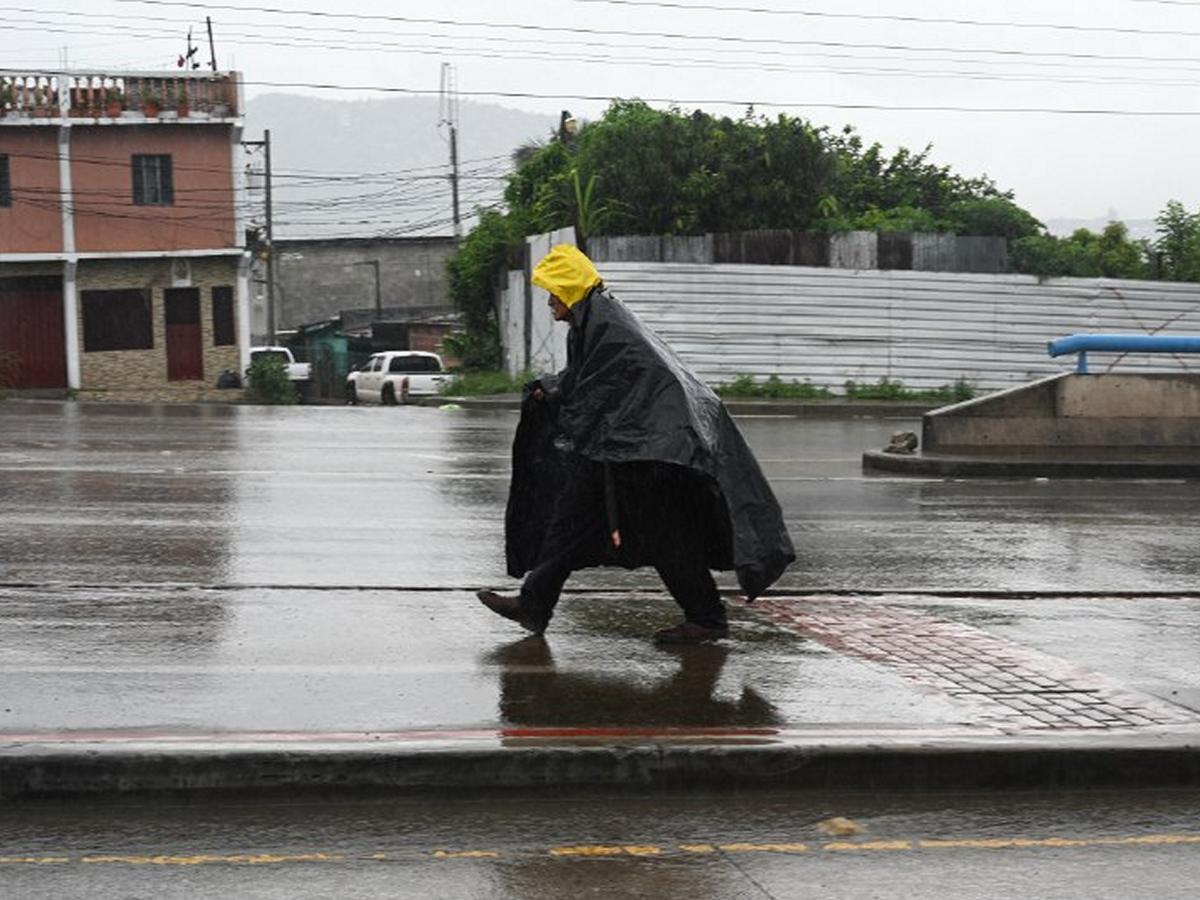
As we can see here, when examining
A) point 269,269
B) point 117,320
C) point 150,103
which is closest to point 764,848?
point 150,103

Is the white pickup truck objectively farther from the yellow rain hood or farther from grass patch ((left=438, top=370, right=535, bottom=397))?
the yellow rain hood

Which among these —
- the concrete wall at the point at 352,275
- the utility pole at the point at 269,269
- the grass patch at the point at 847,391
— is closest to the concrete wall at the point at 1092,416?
the grass patch at the point at 847,391

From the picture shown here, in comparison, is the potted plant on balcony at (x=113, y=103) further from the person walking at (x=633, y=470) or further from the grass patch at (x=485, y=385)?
the person walking at (x=633, y=470)

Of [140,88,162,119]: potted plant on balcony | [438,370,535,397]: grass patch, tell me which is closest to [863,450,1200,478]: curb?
[438,370,535,397]: grass patch

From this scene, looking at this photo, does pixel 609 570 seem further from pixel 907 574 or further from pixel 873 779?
pixel 873 779

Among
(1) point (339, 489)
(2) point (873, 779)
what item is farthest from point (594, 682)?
(1) point (339, 489)

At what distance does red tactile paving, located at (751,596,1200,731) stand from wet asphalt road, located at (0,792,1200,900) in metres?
0.70

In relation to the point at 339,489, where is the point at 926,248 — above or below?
above

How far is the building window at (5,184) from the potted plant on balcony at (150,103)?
373cm

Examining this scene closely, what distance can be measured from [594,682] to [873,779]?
158 centimetres

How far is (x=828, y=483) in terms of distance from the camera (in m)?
17.9

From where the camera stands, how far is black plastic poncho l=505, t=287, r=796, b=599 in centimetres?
808

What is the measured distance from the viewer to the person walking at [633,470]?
811cm

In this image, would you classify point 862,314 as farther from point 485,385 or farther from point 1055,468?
point 1055,468
